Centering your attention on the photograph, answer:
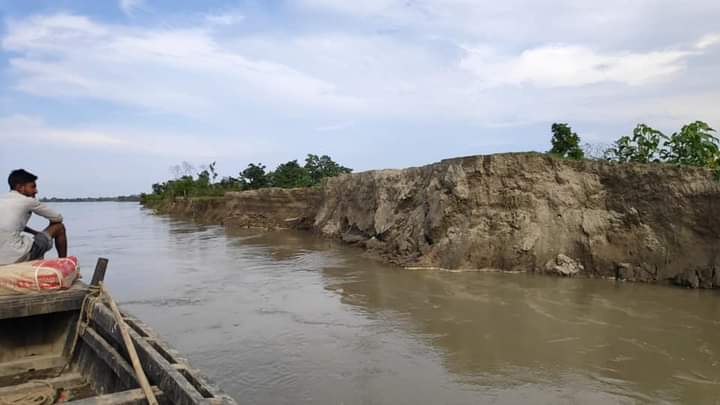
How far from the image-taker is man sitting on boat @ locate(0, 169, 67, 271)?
4.67 m

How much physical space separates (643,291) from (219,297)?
8912mm

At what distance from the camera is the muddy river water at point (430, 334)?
5.51m

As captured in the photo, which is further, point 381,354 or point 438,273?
point 438,273

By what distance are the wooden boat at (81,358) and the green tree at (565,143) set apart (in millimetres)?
13611

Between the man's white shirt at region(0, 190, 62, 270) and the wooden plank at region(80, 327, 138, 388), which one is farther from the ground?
the man's white shirt at region(0, 190, 62, 270)

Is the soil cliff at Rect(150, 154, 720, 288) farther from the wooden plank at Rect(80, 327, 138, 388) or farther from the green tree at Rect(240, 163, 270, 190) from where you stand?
the green tree at Rect(240, 163, 270, 190)

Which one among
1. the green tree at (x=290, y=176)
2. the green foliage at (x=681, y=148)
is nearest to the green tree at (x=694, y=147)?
the green foliage at (x=681, y=148)

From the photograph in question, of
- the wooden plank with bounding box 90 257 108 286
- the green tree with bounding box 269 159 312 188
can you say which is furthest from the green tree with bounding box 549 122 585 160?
the green tree with bounding box 269 159 312 188

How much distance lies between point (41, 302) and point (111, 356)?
3.60 ft

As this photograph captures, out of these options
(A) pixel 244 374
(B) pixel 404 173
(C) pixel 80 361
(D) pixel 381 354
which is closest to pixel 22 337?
(C) pixel 80 361

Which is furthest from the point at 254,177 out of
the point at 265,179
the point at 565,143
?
the point at 565,143

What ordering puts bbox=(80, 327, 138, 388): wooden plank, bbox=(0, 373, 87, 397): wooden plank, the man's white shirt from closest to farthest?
1. bbox=(80, 327, 138, 388): wooden plank
2. bbox=(0, 373, 87, 397): wooden plank
3. the man's white shirt

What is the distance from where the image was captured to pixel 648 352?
6668mm

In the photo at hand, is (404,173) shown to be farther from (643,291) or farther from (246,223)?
(246,223)
